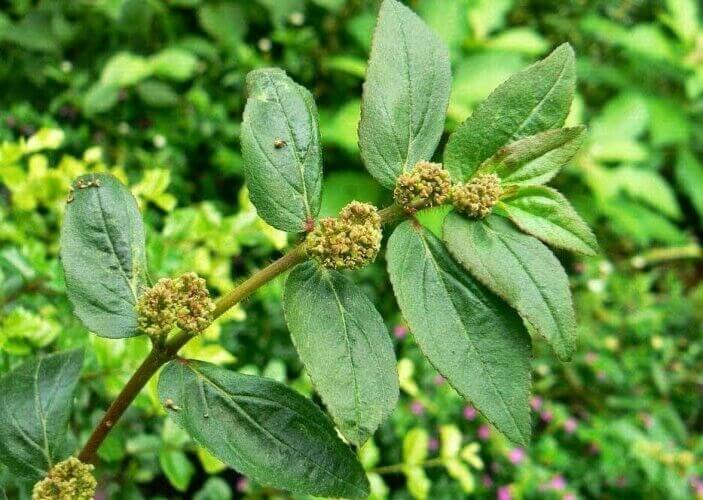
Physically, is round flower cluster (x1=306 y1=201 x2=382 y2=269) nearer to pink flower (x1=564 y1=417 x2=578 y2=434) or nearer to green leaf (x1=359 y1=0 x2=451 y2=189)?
green leaf (x1=359 y1=0 x2=451 y2=189)

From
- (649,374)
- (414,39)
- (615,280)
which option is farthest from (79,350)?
(615,280)

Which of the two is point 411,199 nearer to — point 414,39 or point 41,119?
point 414,39

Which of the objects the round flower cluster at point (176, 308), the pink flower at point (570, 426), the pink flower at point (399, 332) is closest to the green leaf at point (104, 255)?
the round flower cluster at point (176, 308)

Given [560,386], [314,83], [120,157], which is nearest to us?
[120,157]

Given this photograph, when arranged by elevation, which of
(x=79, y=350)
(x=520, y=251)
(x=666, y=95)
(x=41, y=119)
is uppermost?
(x=520, y=251)

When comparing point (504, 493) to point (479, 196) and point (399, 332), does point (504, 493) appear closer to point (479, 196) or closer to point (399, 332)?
point (399, 332)

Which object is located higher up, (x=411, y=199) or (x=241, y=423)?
(x=411, y=199)
